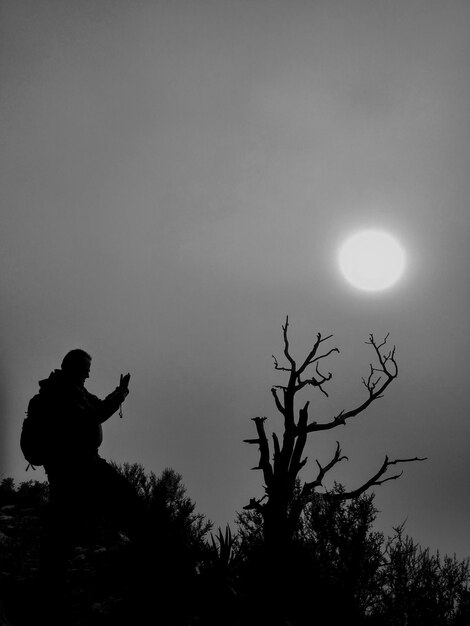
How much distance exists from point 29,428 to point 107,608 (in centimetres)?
311

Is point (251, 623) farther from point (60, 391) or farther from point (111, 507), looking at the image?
point (60, 391)

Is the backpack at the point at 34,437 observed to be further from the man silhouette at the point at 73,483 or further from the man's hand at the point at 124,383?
the man's hand at the point at 124,383

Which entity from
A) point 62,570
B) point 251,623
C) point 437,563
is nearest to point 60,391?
point 62,570

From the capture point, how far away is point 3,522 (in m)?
8.74

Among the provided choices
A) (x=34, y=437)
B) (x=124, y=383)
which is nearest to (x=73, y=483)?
(x=34, y=437)

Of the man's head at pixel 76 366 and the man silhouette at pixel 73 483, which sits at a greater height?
the man's head at pixel 76 366

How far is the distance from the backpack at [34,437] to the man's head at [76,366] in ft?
1.17

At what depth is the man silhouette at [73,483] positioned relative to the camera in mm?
2965

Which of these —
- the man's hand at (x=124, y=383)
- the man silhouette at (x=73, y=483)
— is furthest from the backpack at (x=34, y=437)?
the man's hand at (x=124, y=383)

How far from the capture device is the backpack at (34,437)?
315 cm

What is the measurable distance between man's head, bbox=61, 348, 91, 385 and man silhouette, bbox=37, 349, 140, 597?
7.3 inches

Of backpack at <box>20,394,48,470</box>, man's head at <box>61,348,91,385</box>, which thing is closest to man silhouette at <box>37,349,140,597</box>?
backpack at <box>20,394,48,470</box>

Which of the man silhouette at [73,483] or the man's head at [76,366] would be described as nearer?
the man silhouette at [73,483]

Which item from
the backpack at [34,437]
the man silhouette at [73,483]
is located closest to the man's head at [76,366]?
the man silhouette at [73,483]
